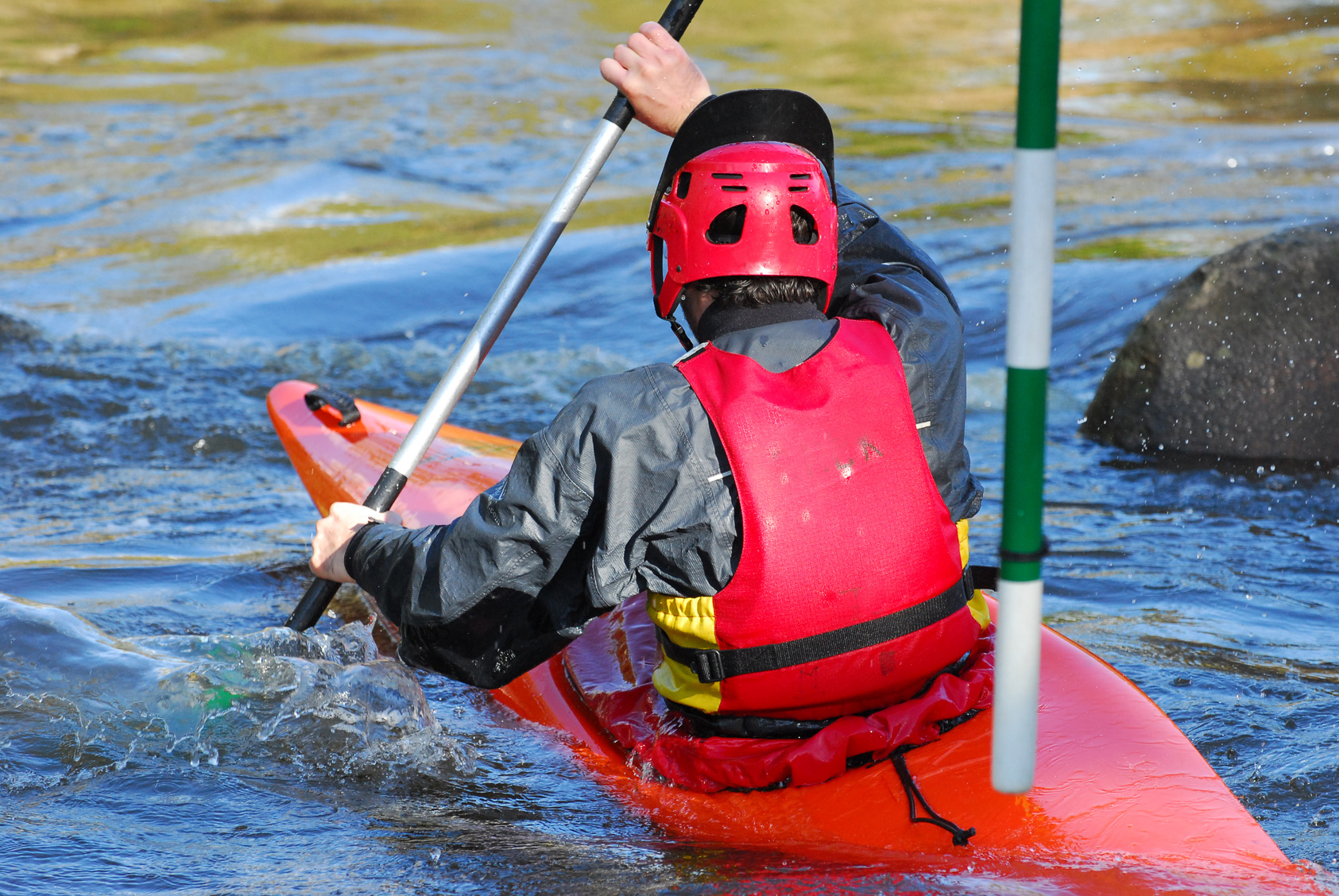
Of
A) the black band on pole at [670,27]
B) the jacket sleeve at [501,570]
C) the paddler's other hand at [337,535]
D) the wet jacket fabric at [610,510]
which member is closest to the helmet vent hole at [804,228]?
the wet jacket fabric at [610,510]

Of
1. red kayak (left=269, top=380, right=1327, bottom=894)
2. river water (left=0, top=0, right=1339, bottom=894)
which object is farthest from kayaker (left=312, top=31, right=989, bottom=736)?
river water (left=0, top=0, right=1339, bottom=894)

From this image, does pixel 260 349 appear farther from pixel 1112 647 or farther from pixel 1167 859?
pixel 1167 859

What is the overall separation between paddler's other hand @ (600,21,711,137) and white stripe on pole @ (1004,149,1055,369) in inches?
49.5

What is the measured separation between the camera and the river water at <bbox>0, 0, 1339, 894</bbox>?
262 cm

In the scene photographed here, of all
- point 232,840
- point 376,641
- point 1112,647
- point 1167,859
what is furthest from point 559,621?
point 1112,647

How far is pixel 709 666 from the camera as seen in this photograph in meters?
2.22

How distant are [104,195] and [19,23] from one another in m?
5.87

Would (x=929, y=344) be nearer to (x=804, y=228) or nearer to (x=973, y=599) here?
(x=804, y=228)

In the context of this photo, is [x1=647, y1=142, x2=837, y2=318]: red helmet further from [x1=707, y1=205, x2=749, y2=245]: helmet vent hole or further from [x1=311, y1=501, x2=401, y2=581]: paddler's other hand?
[x1=311, y1=501, x2=401, y2=581]: paddler's other hand

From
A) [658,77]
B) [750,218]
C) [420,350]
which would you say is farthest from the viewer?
[420,350]

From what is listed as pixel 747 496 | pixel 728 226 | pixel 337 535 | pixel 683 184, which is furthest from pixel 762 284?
pixel 337 535

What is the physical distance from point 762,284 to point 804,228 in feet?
0.41

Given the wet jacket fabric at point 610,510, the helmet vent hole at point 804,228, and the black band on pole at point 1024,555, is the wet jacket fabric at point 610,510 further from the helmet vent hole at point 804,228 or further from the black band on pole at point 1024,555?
the black band on pole at point 1024,555

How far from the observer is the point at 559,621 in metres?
2.31
